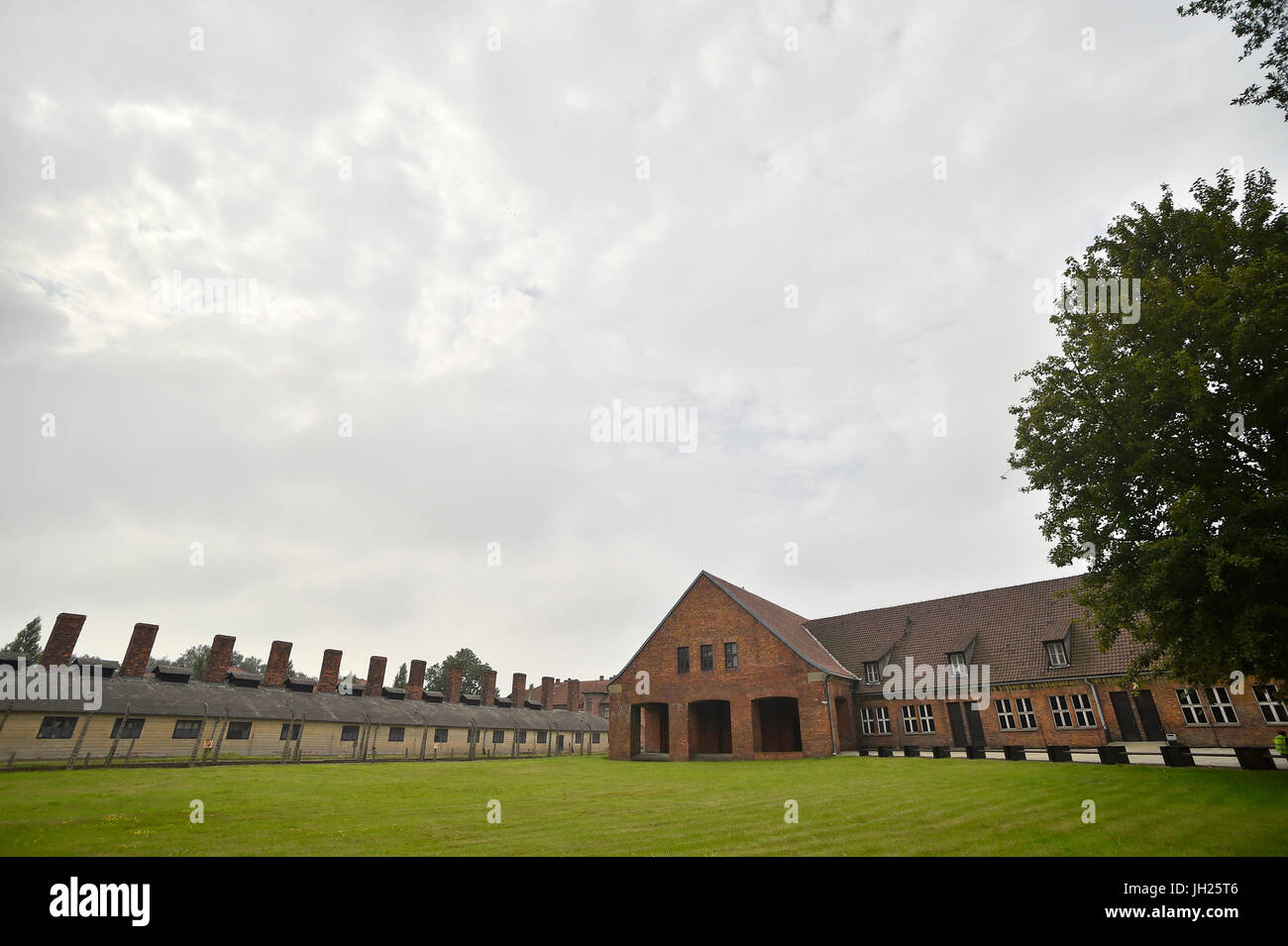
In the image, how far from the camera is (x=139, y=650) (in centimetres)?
4025

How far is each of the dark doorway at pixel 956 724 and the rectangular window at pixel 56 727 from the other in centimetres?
5017

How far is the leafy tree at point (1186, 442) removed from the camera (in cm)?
1330

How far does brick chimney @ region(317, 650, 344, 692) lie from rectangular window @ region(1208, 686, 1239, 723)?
57891 millimetres

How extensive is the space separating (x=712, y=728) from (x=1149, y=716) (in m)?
22.6

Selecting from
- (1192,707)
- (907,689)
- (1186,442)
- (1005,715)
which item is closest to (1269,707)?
(1192,707)

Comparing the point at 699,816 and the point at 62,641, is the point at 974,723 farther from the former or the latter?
the point at 62,641

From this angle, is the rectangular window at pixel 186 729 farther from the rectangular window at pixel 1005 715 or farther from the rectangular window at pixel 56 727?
the rectangular window at pixel 1005 715

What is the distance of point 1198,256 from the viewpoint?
1648 centimetres

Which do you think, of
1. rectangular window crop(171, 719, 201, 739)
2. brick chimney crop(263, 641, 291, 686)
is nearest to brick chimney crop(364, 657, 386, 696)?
brick chimney crop(263, 641, 291, 686)

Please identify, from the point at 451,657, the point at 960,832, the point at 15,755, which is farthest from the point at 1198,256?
the point at 451,657

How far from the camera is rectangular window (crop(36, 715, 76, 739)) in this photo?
3325 centimetres

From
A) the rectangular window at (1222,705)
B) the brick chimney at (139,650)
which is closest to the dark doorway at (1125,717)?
the rectangular window at (1222,705)

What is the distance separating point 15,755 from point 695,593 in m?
38.5
